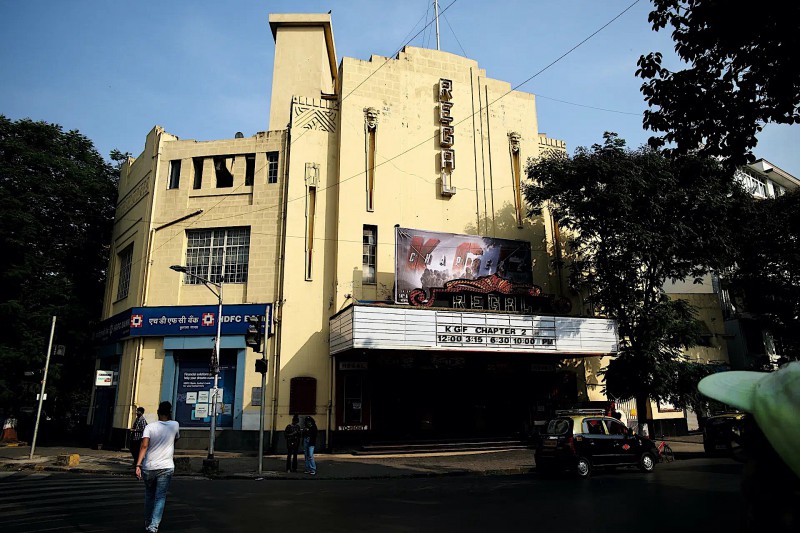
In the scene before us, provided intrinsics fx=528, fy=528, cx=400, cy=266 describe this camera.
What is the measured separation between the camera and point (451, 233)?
79.8 ft

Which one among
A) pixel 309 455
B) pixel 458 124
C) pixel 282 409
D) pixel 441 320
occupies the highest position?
pixel 458 124

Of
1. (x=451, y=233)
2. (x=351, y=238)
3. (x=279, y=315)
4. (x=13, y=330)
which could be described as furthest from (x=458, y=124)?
(x=13, y=330)

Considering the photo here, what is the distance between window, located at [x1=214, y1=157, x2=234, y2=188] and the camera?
26.2m

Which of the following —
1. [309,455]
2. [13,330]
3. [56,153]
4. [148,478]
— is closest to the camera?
[148,478]

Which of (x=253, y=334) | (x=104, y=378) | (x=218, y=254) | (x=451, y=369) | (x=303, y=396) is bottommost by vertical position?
(x=303, y=396)

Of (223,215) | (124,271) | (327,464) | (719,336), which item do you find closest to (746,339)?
(719,336)

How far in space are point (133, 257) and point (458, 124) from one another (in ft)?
58.4

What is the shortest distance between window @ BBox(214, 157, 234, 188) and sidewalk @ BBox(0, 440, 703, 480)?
1271cm

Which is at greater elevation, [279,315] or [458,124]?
[458,124]

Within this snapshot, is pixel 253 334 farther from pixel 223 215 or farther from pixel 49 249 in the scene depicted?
pixel 49 249

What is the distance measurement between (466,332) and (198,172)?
1556cm

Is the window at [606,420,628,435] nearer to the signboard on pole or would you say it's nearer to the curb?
the curb

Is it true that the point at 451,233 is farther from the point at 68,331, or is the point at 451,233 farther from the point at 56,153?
the point at 56,153

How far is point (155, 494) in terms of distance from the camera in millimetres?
7652
